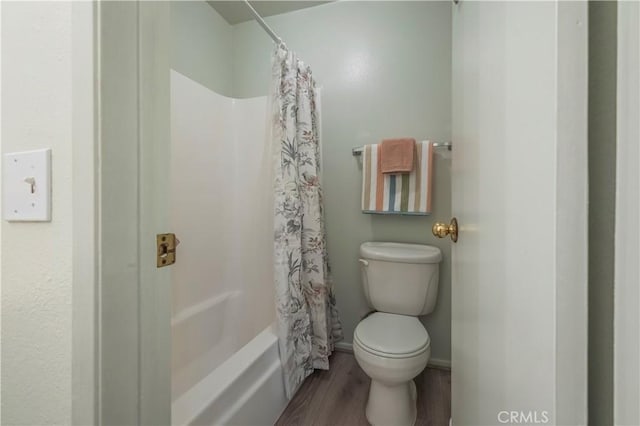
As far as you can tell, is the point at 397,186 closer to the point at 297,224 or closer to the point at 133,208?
the point at 297,224

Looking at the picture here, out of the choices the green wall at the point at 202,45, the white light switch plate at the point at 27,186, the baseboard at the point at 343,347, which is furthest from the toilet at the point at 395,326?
the green wall at the point at 202,45

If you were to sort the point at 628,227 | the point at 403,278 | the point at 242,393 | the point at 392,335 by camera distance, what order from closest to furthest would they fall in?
the point at 628,227
the point at 242,393
the point at 392,335
the point at 403,278

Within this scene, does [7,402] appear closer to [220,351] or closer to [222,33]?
[220,351]

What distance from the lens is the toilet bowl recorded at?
3.63 feet

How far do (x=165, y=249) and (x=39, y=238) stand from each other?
0.20 meters

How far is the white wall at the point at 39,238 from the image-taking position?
1.42 ft

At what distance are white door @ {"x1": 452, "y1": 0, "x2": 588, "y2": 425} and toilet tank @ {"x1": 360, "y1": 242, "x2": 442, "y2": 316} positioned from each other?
0.81 m

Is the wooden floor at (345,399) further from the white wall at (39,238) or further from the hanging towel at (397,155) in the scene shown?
the hanging towel at (397,155)

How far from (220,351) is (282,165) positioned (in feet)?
4.01

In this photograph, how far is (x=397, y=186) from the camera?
1614 mm

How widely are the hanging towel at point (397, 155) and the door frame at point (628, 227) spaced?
1.32 meters

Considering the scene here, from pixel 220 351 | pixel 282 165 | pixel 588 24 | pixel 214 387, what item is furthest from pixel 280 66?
pixel 220 351

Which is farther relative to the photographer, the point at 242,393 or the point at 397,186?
the point at 397,186

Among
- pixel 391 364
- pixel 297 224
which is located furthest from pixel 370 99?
pixel 391 364
